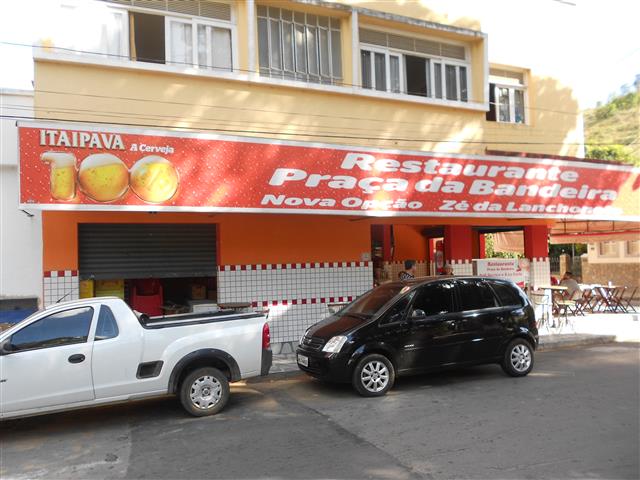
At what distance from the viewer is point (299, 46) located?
11359mm

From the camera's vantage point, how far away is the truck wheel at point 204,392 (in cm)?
653

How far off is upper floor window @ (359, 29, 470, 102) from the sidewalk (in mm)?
6208

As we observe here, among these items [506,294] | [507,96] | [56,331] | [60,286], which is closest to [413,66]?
[507,96]

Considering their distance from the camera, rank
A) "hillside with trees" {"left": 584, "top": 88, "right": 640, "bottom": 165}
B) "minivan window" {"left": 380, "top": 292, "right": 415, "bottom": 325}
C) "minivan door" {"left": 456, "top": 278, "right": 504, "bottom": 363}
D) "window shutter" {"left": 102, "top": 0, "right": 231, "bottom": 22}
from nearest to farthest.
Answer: "minivan window" {"left": 380, "top": 292, "right": 415, "bottom": 325}, "minivan door" {"left": 456, "top": 278, "right": 504, "bottom": 363}, "window shutter" {"left": 102, "top": 0, "right": 231, "bottom": 22}, "hillside with trees" {"left": 584, "top": 88, "right": 640, "bottom": 165}

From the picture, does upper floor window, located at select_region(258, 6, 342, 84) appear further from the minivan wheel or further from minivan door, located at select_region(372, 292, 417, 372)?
the minivan wheel

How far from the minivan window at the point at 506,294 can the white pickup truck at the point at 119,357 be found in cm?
409

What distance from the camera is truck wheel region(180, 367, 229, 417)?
653 cm

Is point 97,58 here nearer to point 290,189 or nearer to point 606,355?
point 290,189

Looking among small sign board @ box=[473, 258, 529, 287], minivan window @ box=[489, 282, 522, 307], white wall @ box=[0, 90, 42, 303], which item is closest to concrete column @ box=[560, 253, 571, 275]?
small sign board @ box=[473, 258, 529, 287]

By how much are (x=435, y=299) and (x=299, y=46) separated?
6.41 metres

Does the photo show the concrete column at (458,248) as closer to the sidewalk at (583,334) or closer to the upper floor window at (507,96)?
the sidewalk at (583,334)

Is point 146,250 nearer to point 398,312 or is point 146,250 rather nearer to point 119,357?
point 119,357

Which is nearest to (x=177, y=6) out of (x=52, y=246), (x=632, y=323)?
(x=52, y=246)

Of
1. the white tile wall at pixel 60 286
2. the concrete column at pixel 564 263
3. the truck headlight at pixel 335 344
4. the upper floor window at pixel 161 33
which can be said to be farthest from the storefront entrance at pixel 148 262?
the concrete column at pixel 564 263
